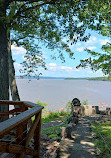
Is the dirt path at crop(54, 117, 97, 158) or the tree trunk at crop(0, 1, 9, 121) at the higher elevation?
the tree trunk at crop(0, 1, 9, 121)

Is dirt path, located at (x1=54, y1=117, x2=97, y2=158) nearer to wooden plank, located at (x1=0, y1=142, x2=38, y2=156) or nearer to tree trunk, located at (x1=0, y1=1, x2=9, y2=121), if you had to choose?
wooden plank, located at (x1=0, y1=142, x2=38, y2=156)

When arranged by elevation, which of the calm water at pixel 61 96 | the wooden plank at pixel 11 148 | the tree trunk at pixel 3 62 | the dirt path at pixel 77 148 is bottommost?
the calm water at pixel 61 96

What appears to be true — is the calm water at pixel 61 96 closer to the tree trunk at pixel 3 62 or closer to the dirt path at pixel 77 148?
the tree trunk at pixel 3 62

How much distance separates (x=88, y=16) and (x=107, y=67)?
620 centimetres

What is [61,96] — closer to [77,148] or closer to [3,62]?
[3,62]

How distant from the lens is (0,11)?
6723 mm

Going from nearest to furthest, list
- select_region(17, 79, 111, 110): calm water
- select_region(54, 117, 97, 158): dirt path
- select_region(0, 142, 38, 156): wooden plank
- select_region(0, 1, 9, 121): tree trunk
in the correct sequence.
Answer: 1. select_region(0, 142, 38, 156): wooden plank
2. select_region(54, 117, 97, 158): dirt path
3. select_region(0, 1, 9, 121): tree trunk
4. select_region(17, 79, 111, 110): calm water

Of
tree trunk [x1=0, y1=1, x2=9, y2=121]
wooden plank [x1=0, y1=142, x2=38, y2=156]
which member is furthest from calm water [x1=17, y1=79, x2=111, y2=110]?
wooden plank [x1=0, y1=142, x2=38, y2=156]

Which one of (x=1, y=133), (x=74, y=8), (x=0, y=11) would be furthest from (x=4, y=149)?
(x=74, y=8)

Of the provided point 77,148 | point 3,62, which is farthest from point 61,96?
point 77,148

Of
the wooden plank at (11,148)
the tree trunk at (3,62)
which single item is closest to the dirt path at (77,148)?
the wooden plank at (11,148)

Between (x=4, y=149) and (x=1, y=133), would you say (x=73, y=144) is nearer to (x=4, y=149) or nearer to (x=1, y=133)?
(x=4, y=149)

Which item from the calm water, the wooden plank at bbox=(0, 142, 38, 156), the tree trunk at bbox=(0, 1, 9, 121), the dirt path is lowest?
the calm water

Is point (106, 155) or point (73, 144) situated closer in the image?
point (106, 155)
